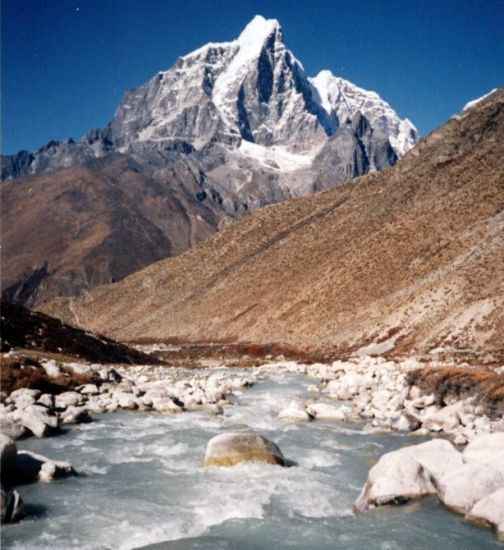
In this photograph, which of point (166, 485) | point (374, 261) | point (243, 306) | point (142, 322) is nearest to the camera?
point (166, 485)

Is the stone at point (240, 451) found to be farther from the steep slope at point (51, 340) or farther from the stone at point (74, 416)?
the steep slope at point (51, 340)

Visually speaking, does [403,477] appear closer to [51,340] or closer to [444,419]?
[444,419]

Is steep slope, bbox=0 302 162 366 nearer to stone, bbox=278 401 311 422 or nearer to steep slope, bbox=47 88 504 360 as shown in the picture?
stone, bbox=278 401 311 422

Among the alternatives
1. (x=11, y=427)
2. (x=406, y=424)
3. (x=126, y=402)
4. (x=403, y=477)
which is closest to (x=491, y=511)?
(x=403, y=477)

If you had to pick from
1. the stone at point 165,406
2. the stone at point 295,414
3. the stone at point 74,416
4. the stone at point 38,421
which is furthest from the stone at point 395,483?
the stone at point 165,406

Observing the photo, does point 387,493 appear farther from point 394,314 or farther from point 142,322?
point 142,322

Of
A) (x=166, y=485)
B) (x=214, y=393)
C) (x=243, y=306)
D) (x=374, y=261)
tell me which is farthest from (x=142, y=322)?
(x=166, y=485)
